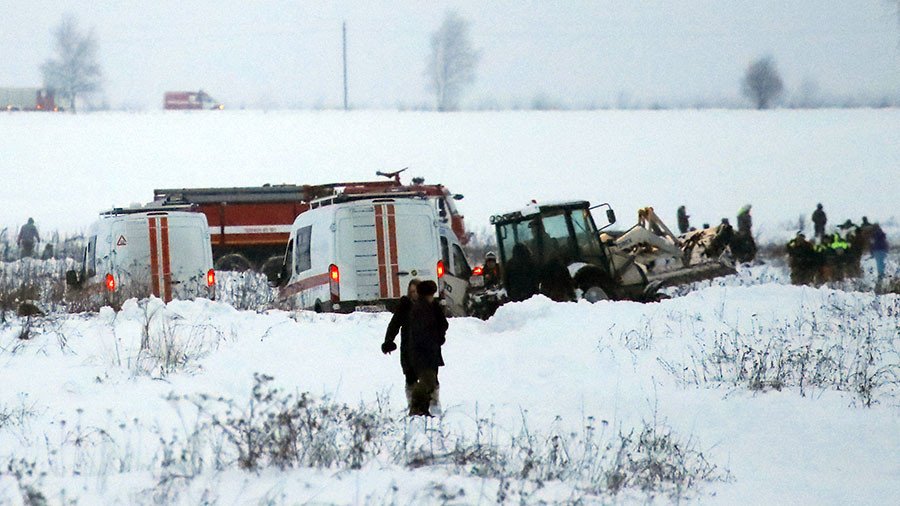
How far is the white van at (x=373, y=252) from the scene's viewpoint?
19.9m

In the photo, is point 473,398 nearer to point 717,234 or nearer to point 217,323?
point 217,323

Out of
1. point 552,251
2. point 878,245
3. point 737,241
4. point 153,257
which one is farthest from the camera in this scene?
point 737,241

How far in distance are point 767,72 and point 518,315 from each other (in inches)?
3660

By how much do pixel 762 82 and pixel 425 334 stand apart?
9968cm

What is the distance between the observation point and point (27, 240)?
124ft

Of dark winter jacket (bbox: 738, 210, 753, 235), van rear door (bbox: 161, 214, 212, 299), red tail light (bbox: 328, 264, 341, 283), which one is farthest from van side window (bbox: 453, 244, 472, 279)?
dark winter jacket (bbox: 738, 210, 753, 235)

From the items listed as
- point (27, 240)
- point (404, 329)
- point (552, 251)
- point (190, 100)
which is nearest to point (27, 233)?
point (27, 240)

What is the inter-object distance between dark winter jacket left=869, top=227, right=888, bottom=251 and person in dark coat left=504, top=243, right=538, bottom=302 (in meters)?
12.1

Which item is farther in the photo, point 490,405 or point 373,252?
point 373,252

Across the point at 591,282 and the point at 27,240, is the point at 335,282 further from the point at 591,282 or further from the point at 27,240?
the point at 27,240

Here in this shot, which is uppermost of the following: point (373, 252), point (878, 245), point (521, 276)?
point (373, 252)

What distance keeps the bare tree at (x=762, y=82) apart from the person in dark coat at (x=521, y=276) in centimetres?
8662

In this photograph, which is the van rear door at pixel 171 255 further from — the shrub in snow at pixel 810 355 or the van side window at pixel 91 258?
the shrub in snow at pixel 810 355

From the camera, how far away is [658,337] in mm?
16750
